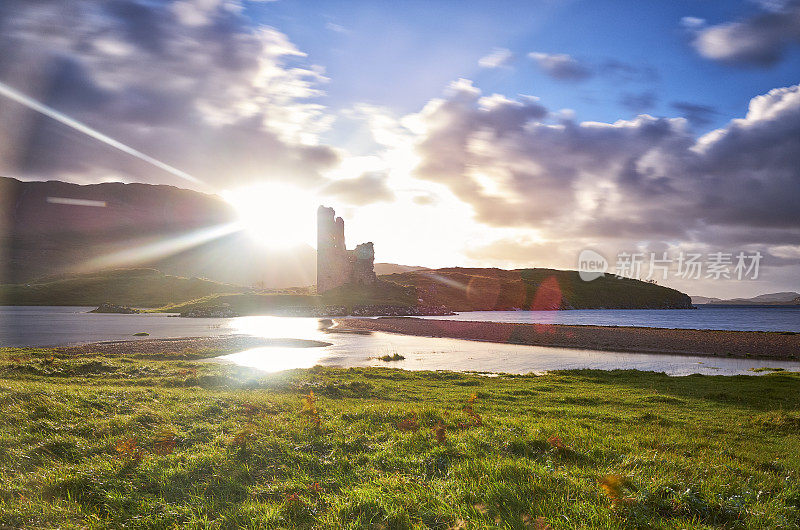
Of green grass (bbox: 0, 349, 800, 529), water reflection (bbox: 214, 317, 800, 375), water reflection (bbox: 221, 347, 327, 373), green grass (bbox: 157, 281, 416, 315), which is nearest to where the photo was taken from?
green grass (bbox: 0, 349, 800, 529)

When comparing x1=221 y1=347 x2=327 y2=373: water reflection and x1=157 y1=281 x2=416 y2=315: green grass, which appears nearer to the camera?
x1=221 y1=347 x2=327 y2=373: water reflection

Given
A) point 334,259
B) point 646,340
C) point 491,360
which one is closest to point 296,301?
point 334,259

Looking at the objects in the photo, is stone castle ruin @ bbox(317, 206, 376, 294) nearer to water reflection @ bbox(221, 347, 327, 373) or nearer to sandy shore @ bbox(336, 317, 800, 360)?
sandy shore @ bbox(336, 317, 800, 360)

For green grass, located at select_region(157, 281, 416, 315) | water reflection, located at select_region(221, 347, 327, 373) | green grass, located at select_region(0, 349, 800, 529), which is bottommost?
green grass, located at select_region(157, 281, 416, 315)

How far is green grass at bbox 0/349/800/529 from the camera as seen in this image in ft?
23.1

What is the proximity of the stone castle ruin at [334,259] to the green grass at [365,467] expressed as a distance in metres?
167

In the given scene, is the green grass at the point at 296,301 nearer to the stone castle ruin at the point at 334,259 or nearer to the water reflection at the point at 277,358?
the stone castle ruin at the point at 334,259

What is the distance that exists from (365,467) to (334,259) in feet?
580

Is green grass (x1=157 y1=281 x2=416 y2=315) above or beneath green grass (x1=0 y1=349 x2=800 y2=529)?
beneath

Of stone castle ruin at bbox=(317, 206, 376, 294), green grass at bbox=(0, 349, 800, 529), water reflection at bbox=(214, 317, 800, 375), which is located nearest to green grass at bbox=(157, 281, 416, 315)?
stone castle ruin at bbox=(317, 206, 376, 294)

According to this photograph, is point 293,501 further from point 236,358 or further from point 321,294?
point 321,294

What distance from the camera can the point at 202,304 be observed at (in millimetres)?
165125

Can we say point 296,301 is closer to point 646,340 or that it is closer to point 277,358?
point 277,358

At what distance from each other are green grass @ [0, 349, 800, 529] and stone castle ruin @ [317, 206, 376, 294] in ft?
549
